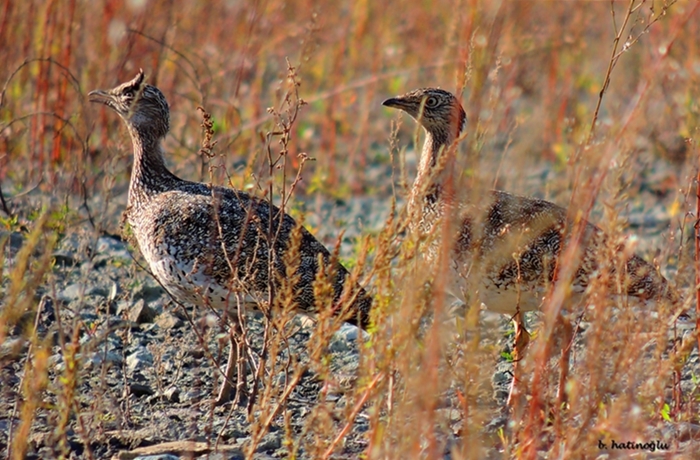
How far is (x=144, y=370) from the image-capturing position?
15.8 feet

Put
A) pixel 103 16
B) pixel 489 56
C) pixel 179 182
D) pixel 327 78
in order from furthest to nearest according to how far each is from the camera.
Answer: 1. pixel 327 78
2. pixel 103 16
3. pixel 179 182
4. pixel 489 56

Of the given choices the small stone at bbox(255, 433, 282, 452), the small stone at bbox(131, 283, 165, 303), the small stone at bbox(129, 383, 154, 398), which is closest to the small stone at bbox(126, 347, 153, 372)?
the small stone at bbox(129, 383, 154, 398)

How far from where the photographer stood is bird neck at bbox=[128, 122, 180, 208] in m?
5.40

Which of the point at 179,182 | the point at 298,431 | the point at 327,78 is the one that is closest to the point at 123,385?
the point at 298,431

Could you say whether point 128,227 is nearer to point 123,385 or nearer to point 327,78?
point 123,385

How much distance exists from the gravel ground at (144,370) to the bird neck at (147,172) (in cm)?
40

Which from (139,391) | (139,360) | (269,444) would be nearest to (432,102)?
(139,360)

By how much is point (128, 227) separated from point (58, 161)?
280 centimetres

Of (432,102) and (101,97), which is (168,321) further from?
(432,102)

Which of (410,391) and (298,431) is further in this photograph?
(298,431)

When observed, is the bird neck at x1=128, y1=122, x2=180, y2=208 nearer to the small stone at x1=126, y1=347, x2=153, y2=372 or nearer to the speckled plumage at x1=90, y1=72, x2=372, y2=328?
the speckled plumage at x1=90, y1=72, x2=372, y2=328

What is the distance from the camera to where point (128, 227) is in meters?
4.88

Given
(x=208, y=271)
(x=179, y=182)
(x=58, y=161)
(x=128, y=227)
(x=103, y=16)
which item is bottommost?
(x=208, y=271)

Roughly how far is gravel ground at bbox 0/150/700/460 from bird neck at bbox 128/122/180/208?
1.30 feet
